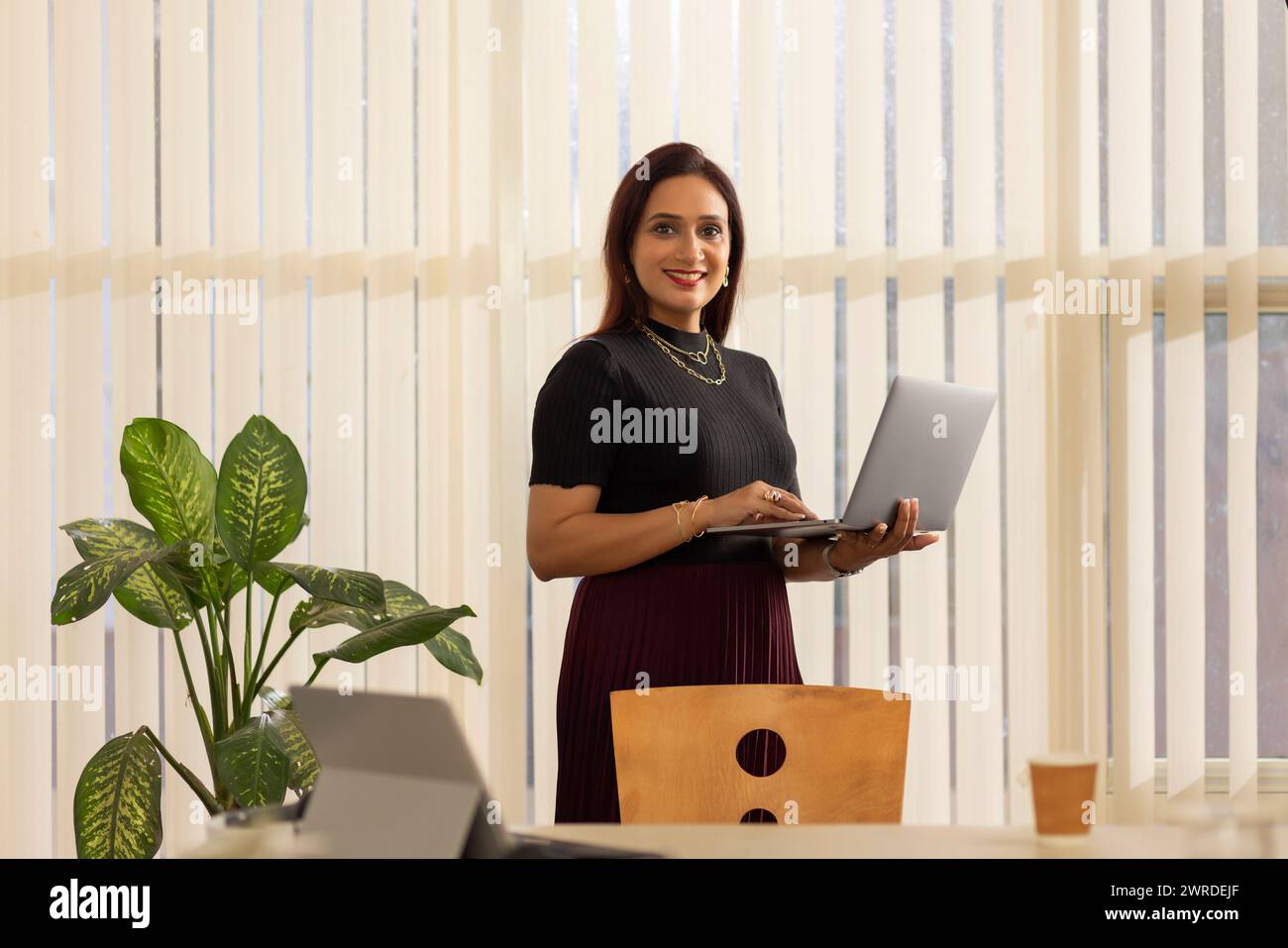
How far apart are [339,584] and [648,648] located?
640mm

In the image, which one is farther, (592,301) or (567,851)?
(592,301)

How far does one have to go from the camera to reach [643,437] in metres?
1.85

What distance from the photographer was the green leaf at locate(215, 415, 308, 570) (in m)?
2.10

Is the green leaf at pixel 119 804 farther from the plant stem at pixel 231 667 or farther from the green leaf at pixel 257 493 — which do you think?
the green leaf at pixel 257 493

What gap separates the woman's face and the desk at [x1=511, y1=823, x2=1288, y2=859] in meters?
1.24

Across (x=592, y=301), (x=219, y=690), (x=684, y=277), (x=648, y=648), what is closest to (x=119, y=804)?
(x=219, y=690)

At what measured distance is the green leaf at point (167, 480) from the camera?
2.17 meters

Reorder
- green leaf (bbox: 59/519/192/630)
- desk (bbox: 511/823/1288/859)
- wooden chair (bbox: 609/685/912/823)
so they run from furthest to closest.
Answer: green leaf (bbox: 59/519/192/630), wooden chair (bbox: 609/685/912/823), desk (bbox: 511/823/1288/859)

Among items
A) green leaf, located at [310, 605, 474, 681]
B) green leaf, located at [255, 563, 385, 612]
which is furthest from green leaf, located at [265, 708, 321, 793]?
green leaf, located at [255, 563, 385, 612]

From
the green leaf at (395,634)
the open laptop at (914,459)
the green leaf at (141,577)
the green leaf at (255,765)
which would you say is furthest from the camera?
the green leaf at (141,577)

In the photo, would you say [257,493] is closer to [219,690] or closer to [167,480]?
[167,480]

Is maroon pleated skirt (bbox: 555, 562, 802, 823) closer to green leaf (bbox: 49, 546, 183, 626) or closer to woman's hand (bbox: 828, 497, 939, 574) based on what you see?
woman's hand (bbox: 828, 497, 939, 574)

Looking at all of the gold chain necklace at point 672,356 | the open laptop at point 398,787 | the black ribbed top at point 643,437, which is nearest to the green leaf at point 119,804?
the black ribbed top at point 643,437

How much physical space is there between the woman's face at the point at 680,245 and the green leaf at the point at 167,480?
99 centimetres
